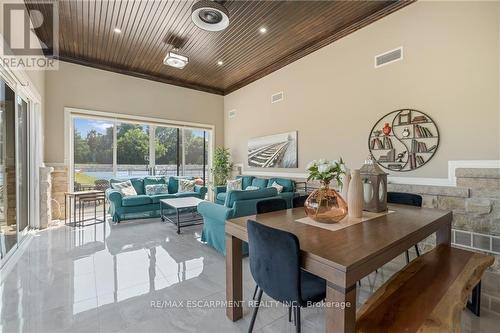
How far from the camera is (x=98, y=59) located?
209 inches

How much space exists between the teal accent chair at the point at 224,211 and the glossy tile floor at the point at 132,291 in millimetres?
190

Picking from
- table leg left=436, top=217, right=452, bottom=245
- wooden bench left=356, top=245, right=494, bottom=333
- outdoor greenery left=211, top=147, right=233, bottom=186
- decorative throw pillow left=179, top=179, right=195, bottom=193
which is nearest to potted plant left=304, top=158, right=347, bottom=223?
wooden bench left=356, top=245, right=494, bottom=333

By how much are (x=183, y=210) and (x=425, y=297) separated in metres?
3.90

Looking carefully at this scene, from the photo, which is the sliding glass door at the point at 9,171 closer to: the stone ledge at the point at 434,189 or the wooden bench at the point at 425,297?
the wooden bench at the point at 425,297

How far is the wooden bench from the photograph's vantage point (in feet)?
3.89

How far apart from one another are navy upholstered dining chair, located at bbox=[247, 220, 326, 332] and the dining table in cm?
8

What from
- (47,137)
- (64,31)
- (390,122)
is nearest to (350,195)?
(390,122)

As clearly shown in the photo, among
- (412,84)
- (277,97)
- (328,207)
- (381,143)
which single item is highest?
(277,97)

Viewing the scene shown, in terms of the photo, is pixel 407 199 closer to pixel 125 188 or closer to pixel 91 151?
pixel 125 188

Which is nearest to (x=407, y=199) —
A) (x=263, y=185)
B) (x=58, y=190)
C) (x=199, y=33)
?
(x=263, y=185)

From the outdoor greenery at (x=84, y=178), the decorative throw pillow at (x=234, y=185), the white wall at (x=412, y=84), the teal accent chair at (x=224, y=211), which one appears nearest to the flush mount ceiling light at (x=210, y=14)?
the white wall at (x=412, y=84)

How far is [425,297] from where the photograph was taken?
140cm

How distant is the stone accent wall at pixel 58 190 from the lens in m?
4.90

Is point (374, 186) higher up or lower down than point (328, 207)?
higher up
